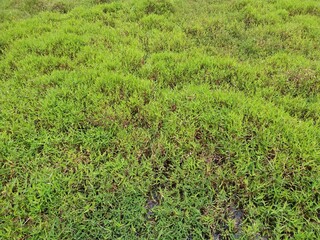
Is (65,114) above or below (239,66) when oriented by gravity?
below

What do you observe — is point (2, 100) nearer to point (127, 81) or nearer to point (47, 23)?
point (127, 81)

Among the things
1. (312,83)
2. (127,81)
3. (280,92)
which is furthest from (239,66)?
(127,81)

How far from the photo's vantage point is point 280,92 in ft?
12.4

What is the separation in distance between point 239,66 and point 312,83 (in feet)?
3.65

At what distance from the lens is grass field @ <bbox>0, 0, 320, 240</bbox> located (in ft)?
8.16

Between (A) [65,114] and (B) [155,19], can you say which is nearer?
(A) [65,114]

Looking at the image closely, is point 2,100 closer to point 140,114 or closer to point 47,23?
point 140,114

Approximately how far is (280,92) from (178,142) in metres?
1.86

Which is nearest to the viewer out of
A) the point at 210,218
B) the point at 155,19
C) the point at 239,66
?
the point at 210,218

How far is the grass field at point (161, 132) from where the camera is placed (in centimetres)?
249

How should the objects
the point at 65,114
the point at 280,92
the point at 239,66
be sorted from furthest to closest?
1. the point at 239,66
2. the point at 280,92
3. the point at 65,114

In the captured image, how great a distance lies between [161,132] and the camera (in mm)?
3219

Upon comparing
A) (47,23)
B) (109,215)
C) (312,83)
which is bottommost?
(109,215)

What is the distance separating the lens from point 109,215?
253 centimetres
